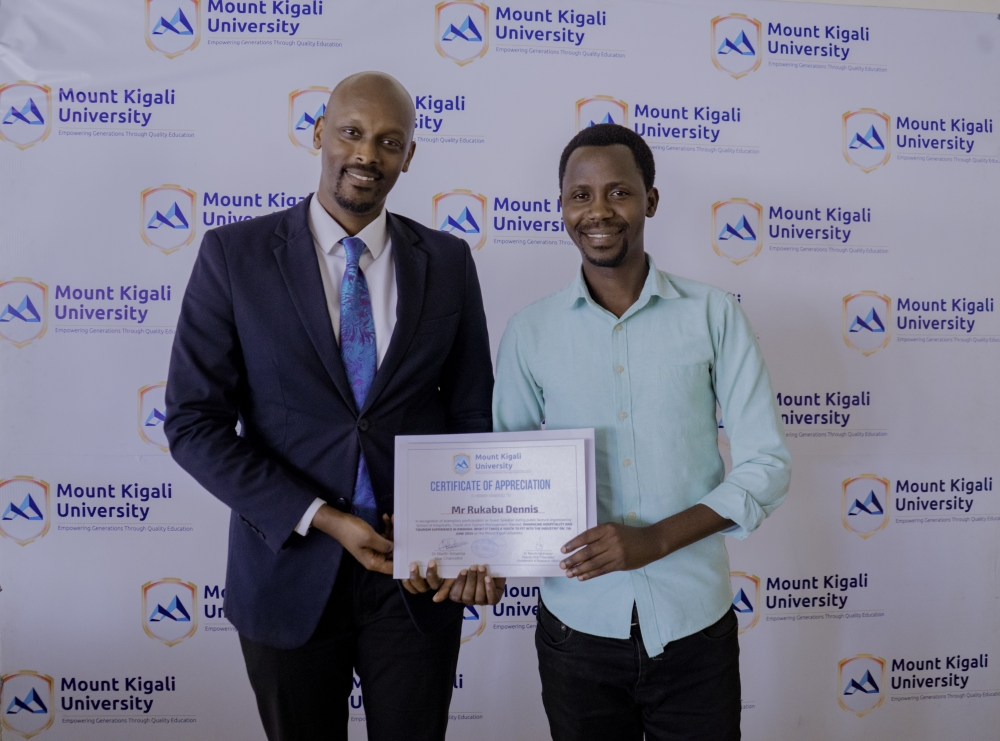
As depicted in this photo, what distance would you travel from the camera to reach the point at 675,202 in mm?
2592

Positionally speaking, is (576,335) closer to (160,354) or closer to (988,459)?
(160,354)

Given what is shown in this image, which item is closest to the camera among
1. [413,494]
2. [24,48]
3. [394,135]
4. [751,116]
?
[413,494]

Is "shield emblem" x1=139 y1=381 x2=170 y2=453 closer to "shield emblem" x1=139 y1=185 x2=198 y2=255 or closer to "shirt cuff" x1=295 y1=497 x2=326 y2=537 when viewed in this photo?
"shield emblem" x1=139 y1=185 x2=198 y2=255

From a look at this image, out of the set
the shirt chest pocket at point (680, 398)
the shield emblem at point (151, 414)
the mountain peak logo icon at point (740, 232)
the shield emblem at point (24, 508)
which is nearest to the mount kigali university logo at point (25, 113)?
the shield emblem at point (151, 414)

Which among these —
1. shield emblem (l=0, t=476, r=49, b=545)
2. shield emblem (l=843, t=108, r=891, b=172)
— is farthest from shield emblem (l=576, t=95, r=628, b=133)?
shield emblem (l=0, t=476, r=49, b=545)

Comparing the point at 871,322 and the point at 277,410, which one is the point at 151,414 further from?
the point at 871,322

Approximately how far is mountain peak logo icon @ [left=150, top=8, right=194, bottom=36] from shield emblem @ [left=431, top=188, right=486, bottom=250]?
105 cm

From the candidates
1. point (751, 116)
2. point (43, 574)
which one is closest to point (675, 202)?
point (751, 116)

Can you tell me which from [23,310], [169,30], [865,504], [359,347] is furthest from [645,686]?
[169,30]

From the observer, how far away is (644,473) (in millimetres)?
1475

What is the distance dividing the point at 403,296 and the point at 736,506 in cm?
81

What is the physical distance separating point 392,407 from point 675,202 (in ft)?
5.12

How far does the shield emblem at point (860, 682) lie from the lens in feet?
8.85

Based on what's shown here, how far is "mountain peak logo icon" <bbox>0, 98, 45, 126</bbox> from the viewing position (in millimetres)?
2463
